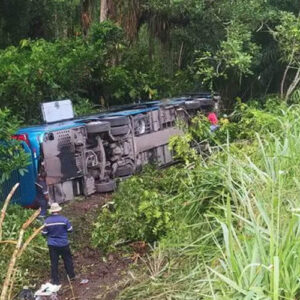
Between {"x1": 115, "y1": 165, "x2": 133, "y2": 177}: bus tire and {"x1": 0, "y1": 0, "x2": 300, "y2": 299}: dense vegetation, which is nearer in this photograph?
{"x1": 0, "y1": 0, "x2": 300, "y2": 299}: dense vegetation

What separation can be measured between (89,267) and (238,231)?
3.11m

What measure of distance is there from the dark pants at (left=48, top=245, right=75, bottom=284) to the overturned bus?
2.17 meters

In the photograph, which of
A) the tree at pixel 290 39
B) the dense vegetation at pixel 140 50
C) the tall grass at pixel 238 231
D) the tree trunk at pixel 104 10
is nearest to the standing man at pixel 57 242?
the tall grass at pixel 238 231

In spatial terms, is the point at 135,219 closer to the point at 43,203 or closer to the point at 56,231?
the point at 56,231

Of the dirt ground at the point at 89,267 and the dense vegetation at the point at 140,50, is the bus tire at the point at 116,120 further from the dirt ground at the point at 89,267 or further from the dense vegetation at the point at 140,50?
the dense vegetation at the point at 140,50

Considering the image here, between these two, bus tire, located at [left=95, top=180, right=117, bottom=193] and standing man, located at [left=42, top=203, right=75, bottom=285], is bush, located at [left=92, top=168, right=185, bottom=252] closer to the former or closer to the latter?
standing man, located at [left=42, top=203, right=75, bottom=285]

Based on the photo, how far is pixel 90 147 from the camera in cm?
946

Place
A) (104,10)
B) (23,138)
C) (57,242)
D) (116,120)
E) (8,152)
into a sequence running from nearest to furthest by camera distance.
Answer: (57,242)
(8,152)
(23,138)
(116,120)
(104,10)

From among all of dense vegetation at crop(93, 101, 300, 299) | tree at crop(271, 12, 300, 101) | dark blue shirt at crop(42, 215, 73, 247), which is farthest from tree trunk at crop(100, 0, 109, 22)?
dark blue shirt at crop(42, 215, 73, 247)

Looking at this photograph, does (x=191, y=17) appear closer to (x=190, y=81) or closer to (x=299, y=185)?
(x=190, y=81)

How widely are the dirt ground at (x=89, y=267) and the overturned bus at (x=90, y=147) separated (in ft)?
1.86

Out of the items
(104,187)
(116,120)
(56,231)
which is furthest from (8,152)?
(116,120)

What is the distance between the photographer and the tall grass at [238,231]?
10.8 feet

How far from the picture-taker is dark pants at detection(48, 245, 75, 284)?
6.29 m
